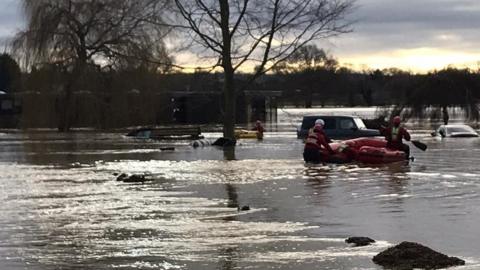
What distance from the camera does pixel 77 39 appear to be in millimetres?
56875

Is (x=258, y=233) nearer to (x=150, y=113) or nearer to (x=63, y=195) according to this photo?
(x=63, y=195)

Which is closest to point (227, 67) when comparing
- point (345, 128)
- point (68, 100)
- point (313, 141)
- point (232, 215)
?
point (345, 128)

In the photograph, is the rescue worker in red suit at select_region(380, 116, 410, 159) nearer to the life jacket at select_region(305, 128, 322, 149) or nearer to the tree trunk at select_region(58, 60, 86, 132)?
the life jacket at select_region(305, 128, 322, 149)

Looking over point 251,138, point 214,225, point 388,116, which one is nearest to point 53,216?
point 214,225

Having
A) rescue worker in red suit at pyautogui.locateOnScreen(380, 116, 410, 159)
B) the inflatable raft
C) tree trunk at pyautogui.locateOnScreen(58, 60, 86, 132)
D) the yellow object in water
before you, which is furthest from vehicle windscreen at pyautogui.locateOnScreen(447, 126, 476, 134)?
the inflatable raft

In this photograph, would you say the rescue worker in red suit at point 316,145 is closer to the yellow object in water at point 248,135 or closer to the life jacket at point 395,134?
the life jacket at point 395,134

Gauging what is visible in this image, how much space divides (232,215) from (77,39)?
45.2 meters

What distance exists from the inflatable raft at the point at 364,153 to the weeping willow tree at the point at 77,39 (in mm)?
29271

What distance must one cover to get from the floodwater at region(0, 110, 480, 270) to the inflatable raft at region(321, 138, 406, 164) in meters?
0.74

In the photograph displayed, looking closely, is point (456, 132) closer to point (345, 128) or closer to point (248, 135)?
point (345, 128)

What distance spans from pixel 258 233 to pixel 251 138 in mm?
37066

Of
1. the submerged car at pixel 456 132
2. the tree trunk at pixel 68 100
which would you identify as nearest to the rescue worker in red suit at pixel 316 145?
the submerged car at pixel 456 132

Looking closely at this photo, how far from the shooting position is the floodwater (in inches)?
389

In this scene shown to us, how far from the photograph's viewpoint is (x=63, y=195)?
1695cm
